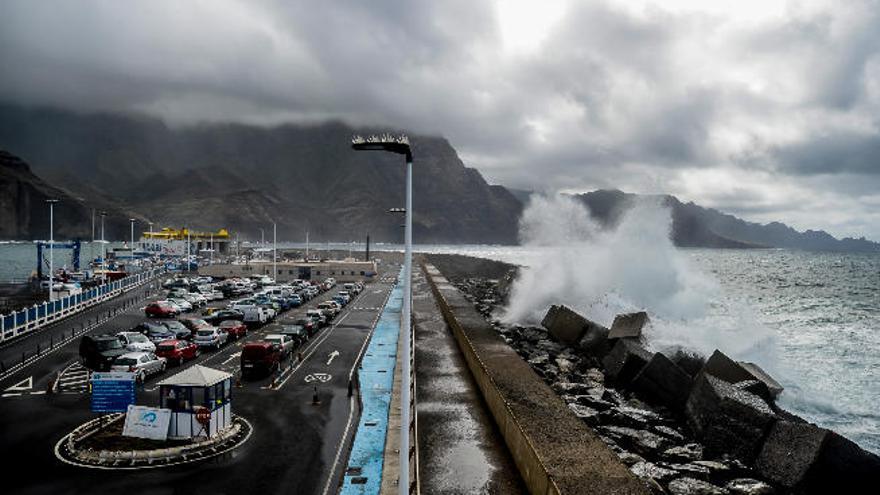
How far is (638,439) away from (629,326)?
14.7 metres

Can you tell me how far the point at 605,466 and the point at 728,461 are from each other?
6.82 metres

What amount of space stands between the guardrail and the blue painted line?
837 inches

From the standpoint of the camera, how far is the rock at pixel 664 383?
936 inches

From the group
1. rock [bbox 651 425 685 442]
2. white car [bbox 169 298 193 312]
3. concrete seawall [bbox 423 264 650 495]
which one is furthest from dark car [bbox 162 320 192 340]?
rock [bbox 651 425 685 442]

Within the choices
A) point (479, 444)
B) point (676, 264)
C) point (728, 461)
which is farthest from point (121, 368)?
point (676, 264)

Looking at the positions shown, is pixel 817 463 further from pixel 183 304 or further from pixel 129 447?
pixel 183 304

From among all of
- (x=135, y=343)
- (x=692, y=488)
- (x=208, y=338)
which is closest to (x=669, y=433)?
(x=692, y=488)

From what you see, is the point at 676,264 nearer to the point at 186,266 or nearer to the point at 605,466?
the point at 605,466

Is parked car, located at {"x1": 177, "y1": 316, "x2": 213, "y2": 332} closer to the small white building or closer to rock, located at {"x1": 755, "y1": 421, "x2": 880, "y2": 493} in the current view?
the small white building

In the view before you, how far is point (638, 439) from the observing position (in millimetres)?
18828

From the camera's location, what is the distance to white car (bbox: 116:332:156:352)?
2873cm

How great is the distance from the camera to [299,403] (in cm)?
2258

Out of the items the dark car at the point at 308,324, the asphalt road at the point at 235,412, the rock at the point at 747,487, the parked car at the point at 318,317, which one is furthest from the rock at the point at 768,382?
the parked car at the point at 318,317

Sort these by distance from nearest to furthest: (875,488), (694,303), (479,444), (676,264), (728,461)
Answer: (875,488), (479,444), (728,461), (694,303), (676,264)
